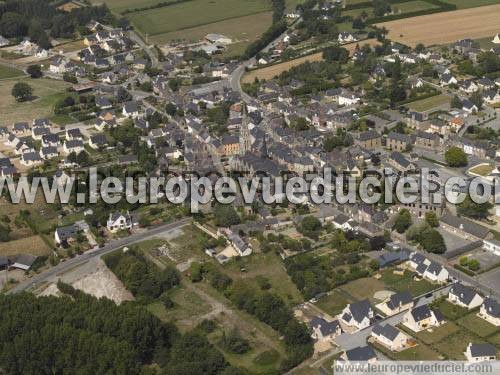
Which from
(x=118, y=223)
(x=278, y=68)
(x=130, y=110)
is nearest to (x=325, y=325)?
(x=118, y=223)

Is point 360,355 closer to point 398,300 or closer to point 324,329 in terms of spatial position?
point 324,329

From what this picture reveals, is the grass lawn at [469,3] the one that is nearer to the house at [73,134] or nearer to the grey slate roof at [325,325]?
the house at [73,134]

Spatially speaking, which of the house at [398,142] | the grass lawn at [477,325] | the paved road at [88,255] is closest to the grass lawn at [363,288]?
the grass lawn at [477,325]

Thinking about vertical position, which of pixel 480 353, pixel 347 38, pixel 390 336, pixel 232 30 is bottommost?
pixel 480 353

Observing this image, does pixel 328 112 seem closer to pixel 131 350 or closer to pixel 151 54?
pixel 151 54

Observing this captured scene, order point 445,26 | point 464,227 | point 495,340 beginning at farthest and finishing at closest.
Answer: point 445,26, point 464,227, point 495,340

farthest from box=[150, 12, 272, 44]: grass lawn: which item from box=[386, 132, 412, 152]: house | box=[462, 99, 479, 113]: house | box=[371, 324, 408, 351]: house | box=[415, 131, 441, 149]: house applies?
box=[371, 324, 408, 351]: house

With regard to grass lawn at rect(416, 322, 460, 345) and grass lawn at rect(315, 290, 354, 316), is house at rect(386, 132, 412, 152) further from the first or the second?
grass lawn at rect(416, 322, 460, 345)

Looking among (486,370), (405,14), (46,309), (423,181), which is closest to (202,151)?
(423,181)
